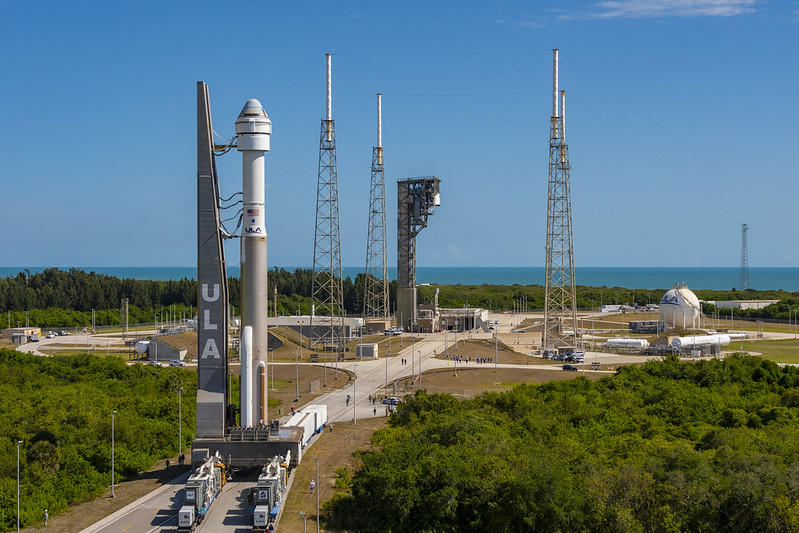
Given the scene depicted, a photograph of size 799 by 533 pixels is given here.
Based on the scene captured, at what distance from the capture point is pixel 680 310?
112 m

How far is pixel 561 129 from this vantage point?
288ft

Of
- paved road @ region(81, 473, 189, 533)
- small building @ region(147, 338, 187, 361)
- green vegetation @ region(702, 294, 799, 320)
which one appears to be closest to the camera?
paved road @ region(81, 473, 189, 533)

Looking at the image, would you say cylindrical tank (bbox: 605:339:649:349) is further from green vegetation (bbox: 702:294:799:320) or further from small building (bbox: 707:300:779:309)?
small building (bbox: 707:300:779:309)

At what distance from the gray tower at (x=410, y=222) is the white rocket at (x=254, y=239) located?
6794 cm

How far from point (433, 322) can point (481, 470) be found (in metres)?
79.0

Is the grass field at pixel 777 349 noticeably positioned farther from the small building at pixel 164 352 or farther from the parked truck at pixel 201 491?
the parked truck at pixel 201 491

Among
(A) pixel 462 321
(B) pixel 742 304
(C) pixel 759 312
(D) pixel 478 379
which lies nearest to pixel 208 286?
(D) pixel 478 379

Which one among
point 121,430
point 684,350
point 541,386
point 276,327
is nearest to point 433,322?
point 276,327

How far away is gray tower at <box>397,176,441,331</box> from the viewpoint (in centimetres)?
11094

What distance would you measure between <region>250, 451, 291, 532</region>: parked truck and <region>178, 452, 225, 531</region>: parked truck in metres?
1.96

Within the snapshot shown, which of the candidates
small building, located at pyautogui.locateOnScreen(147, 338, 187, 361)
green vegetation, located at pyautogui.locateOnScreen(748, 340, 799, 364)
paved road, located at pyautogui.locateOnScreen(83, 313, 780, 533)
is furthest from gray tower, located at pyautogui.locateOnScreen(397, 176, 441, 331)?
green vegetation, located at pyautogui.locateOnScreen(748, 340, 799, 364)

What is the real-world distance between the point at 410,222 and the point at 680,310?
127ft

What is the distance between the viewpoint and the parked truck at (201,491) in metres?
32.9

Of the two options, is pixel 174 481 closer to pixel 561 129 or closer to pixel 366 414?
pixel 366 414
